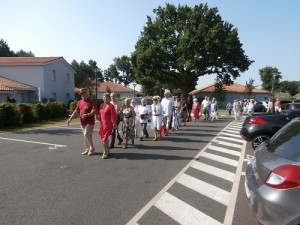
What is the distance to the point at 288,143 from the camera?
4.17 m

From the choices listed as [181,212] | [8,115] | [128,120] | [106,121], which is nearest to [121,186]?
[181,212]

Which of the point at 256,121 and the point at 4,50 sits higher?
the point at 4,50

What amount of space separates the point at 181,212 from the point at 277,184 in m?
1.88

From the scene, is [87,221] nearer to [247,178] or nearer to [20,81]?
[247,178]

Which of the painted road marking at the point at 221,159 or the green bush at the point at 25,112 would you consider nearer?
the painted road marking at the point at 221,159

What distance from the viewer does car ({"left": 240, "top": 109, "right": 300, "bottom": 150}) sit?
10.3 meters

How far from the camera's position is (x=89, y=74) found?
85.9 metres

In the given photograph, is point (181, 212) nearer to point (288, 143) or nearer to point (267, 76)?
point (288, 143)

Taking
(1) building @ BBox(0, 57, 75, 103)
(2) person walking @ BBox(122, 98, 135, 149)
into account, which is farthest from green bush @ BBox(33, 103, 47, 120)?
(2) person walking @ BBox(122, 98, 135, 149)

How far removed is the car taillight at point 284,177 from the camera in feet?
11.4

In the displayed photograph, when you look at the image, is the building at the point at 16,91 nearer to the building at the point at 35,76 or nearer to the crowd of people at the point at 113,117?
the building at the point at 35,76

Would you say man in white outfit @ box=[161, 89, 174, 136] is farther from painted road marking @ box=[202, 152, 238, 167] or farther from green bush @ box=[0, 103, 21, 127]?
green bush @ box=[0, 103, 21, 127]

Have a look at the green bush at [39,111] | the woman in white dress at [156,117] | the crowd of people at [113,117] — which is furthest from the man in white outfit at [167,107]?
the green bush at [39,111]

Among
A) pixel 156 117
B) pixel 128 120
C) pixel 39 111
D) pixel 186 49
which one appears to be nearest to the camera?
pixel 128 120
